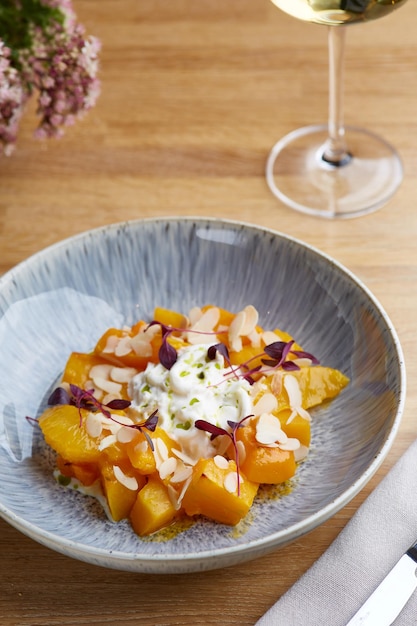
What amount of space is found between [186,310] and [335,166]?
0.59 meters

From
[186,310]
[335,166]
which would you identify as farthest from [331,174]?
[186,310]

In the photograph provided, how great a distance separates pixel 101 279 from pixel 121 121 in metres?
0.64

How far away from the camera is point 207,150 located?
1.95 metres

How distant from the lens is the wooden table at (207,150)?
4.06 feet

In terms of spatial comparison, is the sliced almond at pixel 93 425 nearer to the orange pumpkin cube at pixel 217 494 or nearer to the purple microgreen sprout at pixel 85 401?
the purple microgreen sprout at pixel 85 401

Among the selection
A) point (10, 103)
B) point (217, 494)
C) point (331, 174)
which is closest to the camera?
point (217, 494)

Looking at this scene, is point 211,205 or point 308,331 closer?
point 308,331

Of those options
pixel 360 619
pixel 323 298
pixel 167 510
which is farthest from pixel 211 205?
pixel 360 619

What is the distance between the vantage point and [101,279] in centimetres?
153

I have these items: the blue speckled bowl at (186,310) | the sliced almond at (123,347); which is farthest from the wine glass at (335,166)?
the sliced almond at (123,347)

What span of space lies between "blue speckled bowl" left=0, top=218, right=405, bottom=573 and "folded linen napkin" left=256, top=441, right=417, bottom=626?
80 millimetres

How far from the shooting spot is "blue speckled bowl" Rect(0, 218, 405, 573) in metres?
1.14

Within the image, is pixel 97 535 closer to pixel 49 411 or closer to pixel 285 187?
pixel 49 411

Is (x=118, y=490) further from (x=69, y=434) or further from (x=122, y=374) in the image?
(x=122, y=374)
